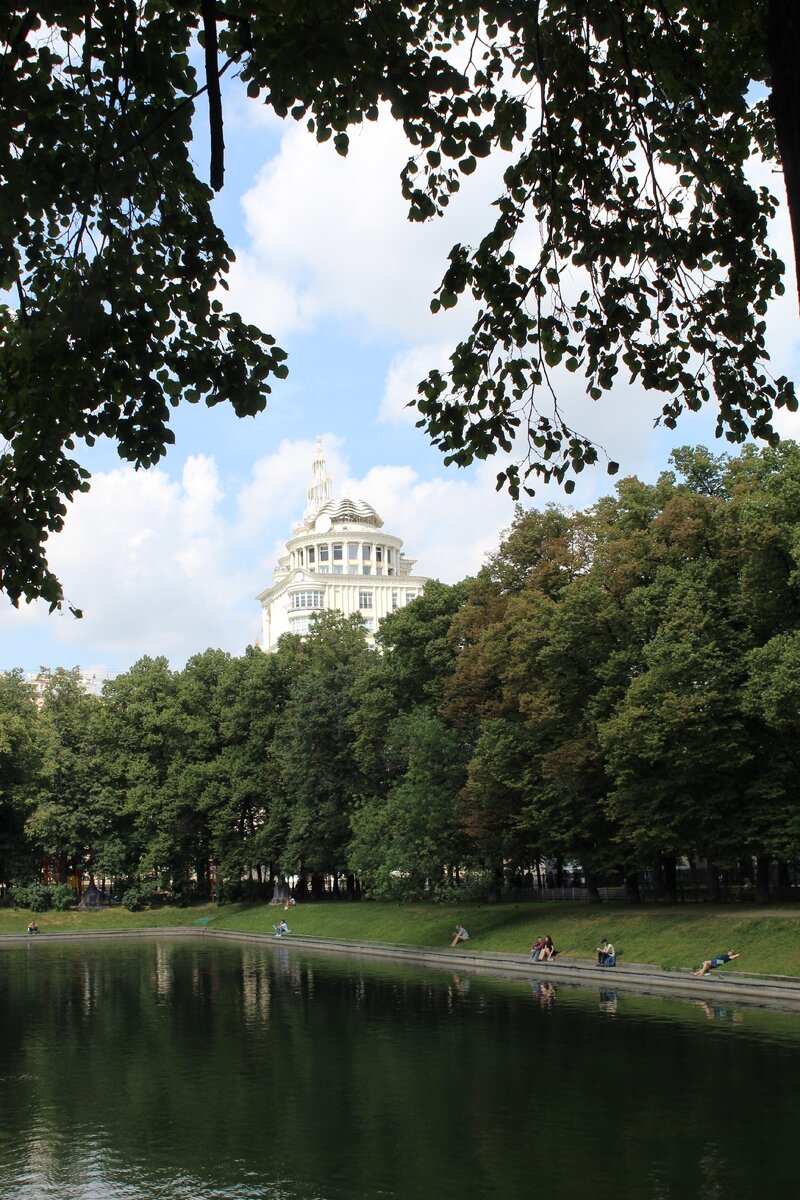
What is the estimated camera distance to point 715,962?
3225cm

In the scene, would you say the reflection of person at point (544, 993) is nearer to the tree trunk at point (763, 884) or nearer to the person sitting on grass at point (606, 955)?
the person sitting on grass at point (606, 955)

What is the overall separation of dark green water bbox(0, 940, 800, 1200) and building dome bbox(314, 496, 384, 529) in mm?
120655

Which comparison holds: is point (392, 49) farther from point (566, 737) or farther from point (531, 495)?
Result: point (566, 737)

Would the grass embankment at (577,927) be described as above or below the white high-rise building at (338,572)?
below

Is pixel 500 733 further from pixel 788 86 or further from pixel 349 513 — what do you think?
pixel 349 513

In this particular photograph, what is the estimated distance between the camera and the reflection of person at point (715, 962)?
3212 cm

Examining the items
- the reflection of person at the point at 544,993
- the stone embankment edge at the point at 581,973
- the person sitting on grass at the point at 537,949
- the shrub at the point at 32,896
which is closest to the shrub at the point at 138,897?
the shrub at the point at 32,896

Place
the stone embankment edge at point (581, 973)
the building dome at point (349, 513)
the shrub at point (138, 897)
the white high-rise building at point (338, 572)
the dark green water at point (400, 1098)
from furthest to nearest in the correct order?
the building dome at point (349, 513) < the white high-rise building at point (338, 572) < the shrub at point (138, 897) < the stone embankment edge at point (581, 973) < the dark green water at point (400, 1098)

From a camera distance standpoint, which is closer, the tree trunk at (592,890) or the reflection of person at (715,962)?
the reflection of person at (715,962)

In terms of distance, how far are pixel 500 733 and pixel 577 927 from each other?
328 inches

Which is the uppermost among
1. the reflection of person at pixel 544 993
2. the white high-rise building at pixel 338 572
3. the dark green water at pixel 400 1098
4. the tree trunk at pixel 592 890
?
the white high-rise building at pixel 338 572

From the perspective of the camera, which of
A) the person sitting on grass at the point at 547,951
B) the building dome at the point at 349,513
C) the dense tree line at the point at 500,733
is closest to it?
the dense tree line at the point at 500,733

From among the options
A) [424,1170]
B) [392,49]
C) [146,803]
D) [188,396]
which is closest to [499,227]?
[392,49]

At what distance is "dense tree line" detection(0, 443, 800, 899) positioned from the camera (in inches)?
1464
